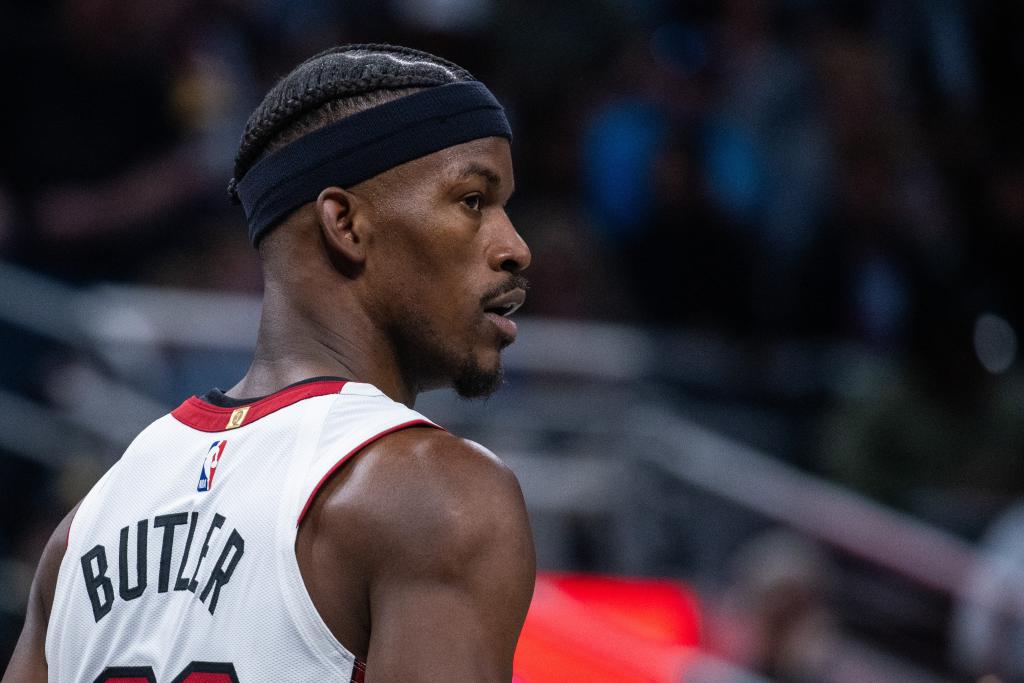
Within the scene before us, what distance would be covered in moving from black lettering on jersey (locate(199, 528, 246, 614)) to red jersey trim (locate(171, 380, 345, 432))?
0.65 feet

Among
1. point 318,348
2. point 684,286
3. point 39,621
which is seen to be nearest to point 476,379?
point 318,348

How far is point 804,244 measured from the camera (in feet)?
24.1

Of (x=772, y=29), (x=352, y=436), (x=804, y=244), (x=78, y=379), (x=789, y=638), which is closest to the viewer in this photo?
(x=352, y=436)

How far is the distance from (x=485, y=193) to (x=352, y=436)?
1.53ft

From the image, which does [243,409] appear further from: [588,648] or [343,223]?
[588,648]

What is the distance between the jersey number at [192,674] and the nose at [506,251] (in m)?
0.70

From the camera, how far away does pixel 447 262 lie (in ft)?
6.97

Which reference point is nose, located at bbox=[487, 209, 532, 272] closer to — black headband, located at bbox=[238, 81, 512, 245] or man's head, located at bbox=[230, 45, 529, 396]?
man's head, located at bbox=[230, 45, 529, 396]

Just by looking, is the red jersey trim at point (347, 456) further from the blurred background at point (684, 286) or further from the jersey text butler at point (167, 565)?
the blurred background at point (684, 286)

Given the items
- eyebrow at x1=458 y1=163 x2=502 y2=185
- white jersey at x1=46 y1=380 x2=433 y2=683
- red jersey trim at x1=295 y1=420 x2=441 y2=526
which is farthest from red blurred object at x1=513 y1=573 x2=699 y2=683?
red jersey trim at x1=295 y1=420 x2=441 y2=526

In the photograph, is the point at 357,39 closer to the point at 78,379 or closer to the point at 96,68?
the point at 96,68

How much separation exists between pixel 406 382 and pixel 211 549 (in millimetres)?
424

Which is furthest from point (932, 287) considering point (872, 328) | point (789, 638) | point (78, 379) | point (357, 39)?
point (78, 379)

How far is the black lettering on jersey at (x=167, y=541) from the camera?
199cm
